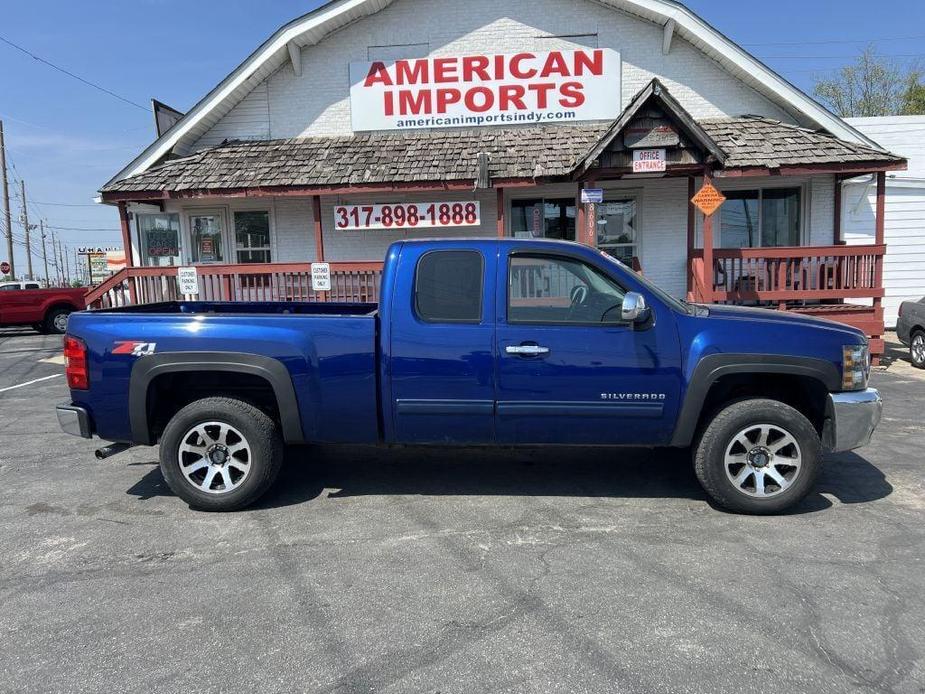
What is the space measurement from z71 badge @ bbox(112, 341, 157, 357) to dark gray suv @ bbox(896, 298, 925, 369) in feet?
36.1

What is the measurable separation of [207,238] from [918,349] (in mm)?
13485

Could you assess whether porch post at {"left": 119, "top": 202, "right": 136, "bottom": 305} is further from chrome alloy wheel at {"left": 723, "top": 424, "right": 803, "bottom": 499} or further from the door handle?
chrome alloy wheel at {"left": 723, "top": 424, "right": 803, "bottom": 499}

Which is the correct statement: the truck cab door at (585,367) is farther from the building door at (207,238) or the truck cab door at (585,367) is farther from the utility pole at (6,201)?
the utility pole at (6,201)

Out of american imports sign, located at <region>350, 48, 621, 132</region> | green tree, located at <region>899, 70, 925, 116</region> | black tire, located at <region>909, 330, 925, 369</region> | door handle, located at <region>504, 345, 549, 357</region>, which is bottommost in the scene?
black tire, located at <region>909, 330, 925, 369</region>

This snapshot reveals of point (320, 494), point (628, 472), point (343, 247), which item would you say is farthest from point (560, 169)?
point (320, 494)

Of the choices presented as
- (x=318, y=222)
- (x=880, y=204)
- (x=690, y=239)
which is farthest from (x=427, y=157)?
(x=880, y=204)

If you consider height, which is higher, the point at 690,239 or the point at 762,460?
the point at 690,239

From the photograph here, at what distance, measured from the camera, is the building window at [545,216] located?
1321 cm

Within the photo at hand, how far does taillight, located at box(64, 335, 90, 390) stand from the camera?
4.56 meters

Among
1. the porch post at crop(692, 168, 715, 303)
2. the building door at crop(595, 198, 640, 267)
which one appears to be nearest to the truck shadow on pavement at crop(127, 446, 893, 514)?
the porch post at crop(692, 168, 715, 303)

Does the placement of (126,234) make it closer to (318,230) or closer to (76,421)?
(318,230)

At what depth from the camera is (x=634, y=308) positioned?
13.6ft

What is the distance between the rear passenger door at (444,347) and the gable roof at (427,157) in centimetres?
679

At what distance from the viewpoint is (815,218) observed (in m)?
12.9
